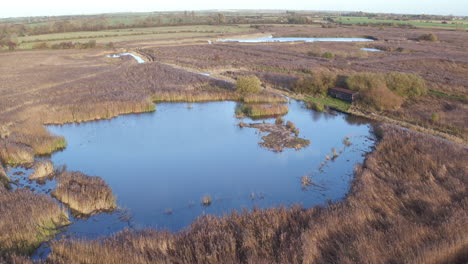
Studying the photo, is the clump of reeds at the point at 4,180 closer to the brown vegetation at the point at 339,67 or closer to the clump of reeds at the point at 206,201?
the clump of reeds at the point at 206,201

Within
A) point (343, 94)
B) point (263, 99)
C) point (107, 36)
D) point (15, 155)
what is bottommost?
point (15, 155)

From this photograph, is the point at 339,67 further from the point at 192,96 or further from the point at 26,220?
the point at 26,220

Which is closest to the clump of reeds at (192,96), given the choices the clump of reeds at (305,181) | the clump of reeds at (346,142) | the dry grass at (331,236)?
the clump of reeds at (346,142)

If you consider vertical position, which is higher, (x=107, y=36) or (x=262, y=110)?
(x=107, y=36)

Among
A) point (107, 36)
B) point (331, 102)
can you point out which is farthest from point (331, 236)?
point (107, 36)

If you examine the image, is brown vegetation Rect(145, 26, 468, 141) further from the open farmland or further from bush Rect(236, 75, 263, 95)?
bush Rect(236, 75, 263, 95)

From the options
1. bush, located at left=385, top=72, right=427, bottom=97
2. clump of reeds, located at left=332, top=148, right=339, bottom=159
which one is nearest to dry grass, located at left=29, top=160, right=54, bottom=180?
clump of reeds, located at left=332, top=148, right=339, bottom=159

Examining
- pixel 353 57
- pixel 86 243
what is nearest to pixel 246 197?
pixel 86 243
